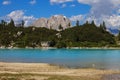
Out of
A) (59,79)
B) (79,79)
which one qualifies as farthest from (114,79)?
(59,79)

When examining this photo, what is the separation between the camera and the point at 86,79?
157ft

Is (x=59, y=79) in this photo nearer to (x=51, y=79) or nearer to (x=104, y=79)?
(x=51, y=79)

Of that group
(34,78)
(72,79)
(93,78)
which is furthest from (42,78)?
(93,78)

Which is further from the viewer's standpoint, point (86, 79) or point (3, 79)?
point (86, 79)

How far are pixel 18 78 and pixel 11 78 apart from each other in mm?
1050

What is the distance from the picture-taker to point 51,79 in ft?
151

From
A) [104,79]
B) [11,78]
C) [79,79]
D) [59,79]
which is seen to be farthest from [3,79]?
[104,79]

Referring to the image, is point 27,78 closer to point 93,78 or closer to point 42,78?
point 42,78

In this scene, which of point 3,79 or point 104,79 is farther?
point 104,79

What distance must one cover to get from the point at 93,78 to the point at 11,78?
1259 centimetres

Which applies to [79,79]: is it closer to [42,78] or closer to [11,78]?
[42,78]

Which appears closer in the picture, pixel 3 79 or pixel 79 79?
pixel 3 79

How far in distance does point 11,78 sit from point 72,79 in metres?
8.65

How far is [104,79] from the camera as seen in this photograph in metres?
48.5
